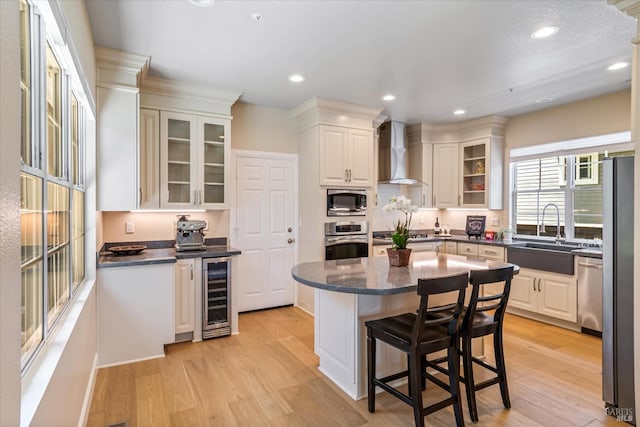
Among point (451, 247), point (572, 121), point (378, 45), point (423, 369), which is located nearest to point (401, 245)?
point (423, 369)

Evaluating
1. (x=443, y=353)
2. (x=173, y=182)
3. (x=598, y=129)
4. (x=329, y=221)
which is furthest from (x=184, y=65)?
(x=598, y=129)

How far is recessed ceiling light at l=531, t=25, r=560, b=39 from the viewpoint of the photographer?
2568mm

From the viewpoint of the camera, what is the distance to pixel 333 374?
2754 millimetres

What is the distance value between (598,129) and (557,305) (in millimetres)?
2168

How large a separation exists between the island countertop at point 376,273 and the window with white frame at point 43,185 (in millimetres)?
1346

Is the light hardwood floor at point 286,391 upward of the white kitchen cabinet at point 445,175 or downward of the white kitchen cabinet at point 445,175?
downward

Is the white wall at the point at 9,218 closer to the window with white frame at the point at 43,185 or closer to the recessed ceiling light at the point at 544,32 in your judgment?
the window with white frame at the point at 43,185

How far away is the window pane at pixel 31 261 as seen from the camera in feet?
4.21

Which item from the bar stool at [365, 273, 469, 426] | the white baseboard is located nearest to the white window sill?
the white baseboard

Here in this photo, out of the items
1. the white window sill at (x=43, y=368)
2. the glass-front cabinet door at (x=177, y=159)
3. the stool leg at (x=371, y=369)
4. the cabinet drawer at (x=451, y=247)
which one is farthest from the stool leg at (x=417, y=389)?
the cabinet drawer at (x=451, y=247)

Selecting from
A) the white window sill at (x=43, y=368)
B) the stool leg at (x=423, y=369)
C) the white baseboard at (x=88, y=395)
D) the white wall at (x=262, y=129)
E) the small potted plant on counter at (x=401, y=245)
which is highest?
the white wall at (x=262, y=129)

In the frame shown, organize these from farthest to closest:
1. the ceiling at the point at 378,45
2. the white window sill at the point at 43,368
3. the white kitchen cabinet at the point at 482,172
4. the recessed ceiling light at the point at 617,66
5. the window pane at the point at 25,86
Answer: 1. the white kitchen cabinet at the point at 482,172
2. the recessed ceiling light at the point at 617,66
3. the ceiling at the point at 378,45
4. the window pane at the point at 25,86
5. the white window sill at the point at 43,368

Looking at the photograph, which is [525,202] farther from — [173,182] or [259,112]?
[173,182]

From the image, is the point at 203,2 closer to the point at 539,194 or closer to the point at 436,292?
the point at 436,292
